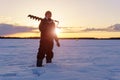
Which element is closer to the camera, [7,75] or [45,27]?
[7,75]

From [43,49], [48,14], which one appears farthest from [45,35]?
[48,14]

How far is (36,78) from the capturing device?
7535 millimetres

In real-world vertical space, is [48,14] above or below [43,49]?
above

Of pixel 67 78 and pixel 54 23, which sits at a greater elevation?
pixel 54 23

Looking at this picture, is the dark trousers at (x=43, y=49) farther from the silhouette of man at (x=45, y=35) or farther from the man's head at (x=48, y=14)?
the man's head at (x=48, y=14)

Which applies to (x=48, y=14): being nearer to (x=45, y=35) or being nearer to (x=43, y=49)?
(x=45, y=35)

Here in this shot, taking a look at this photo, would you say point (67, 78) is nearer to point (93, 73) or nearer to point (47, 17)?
point (93, 73)

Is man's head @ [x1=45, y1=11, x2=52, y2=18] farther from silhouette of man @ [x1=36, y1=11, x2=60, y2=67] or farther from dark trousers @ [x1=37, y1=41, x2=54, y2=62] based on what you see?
dark trousers @ [x1=37, y1=41, x2=54, y2=62]

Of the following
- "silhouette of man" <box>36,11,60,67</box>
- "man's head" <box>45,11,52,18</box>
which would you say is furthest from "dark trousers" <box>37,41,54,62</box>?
"man's head" <box>45,11,52,18</box>

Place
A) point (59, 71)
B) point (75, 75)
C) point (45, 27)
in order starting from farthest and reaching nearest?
Result: point (45, 27) → point (59, 71) → point (75, 75)

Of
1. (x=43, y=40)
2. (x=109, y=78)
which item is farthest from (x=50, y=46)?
(x=109, y=78)

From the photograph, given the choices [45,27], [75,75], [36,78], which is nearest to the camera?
[36,78]

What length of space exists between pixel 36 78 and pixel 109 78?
5.64ft

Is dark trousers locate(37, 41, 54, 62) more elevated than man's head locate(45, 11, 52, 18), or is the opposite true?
man's head locate(45, 11, 52, 18)
